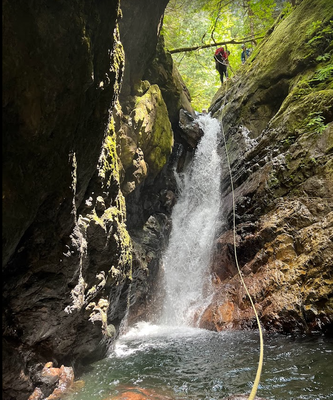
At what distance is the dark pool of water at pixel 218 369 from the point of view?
3.70 meters

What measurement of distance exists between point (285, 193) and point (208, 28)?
992 centimetres

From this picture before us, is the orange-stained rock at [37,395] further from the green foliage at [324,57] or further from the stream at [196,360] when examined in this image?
the green foliage at [324,57]

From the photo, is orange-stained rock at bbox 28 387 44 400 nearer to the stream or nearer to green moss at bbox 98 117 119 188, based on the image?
the stream

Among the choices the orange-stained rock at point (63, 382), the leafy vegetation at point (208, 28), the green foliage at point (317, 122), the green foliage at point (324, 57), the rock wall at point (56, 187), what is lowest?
the orange-stained rock at point (63, 382)

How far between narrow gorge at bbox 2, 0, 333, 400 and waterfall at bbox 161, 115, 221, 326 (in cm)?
9

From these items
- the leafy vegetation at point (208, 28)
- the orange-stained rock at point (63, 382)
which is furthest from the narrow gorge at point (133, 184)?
the leafy vegetation at point (208, 28)

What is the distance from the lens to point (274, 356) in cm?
464

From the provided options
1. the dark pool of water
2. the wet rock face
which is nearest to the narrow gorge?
the wet rock face

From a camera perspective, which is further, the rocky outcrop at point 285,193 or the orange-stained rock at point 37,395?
the rocky outcrop at point 285,193

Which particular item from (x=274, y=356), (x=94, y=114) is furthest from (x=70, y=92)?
(x=274, y=356)

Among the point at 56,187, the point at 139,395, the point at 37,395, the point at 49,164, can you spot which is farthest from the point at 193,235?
the point at 49,164

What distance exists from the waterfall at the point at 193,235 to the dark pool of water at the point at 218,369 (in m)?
2.35

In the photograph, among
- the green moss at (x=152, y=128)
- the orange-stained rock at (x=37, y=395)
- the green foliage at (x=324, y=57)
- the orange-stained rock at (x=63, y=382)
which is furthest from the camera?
the green foliage at (x=324, y=57)

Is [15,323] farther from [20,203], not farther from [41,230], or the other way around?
[20,203]
